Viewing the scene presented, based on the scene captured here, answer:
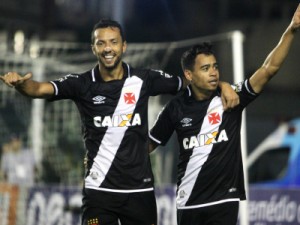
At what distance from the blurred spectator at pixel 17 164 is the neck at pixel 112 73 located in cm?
941

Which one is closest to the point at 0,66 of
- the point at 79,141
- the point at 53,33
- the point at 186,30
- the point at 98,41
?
the point at 79,141

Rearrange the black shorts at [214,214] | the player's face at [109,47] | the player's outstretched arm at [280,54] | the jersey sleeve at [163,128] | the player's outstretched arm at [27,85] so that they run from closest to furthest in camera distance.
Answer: the player's outstretched arm at [27,85], the player's outstretched arm at [280,54], the black shorts at [214,214], the player's face at [109,47], the jersey sleeve at [163,128]

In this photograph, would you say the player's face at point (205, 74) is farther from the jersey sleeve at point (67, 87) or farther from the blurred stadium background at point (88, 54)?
the blurred stadium background at point (88, 54)

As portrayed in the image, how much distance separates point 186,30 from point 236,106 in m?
27.0

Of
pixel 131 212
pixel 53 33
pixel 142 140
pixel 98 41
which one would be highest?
pixel 53 33

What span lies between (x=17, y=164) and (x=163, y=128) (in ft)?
33.2

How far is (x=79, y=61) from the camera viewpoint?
1772 centimetres

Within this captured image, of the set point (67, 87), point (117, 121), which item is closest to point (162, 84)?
point (117, 121)

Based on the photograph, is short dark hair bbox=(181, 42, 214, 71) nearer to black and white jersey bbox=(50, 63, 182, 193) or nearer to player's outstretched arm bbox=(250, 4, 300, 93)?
black and white jersey bbox=(50, 63, 182, 193)

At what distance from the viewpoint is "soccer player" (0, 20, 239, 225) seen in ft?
28.5

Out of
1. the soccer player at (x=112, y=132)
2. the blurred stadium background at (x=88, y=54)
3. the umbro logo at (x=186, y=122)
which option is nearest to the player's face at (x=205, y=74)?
the soccer player at (x=112, y=132)

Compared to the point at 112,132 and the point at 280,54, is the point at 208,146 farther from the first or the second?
the point at 280,54

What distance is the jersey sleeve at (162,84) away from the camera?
8938 millimetres

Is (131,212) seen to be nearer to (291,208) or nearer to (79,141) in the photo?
(291,208)
